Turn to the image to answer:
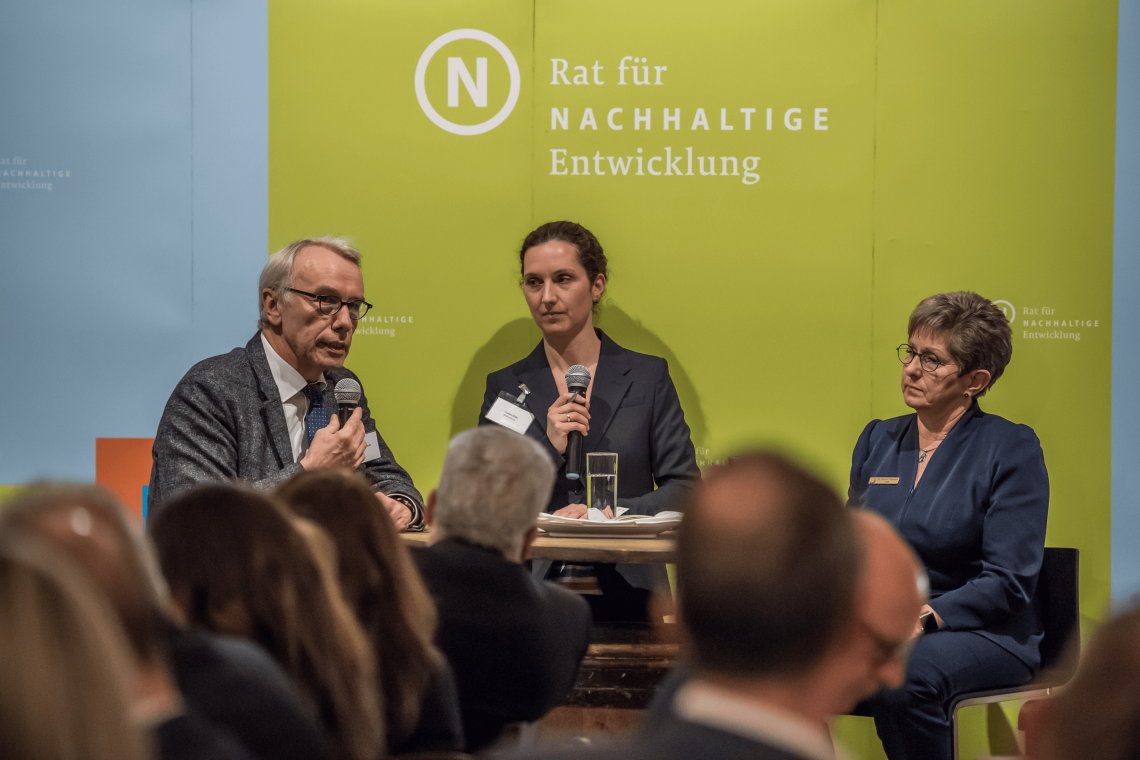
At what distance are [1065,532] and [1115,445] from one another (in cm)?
40

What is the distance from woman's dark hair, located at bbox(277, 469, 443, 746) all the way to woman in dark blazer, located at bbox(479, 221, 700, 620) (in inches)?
72.5

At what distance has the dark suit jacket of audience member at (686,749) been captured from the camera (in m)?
0.77

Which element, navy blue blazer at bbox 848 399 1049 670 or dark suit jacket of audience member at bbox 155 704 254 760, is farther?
navy blue blazer at bbox 848 399 1049 670

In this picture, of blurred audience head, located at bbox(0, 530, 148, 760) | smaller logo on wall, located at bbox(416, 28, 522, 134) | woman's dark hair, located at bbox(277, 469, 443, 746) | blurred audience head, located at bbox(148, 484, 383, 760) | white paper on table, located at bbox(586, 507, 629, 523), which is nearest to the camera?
blurred audience head, located at bbox(0, 530, 148, 760)

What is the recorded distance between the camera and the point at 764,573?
32.6 inches

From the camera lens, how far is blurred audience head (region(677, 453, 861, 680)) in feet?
2.73

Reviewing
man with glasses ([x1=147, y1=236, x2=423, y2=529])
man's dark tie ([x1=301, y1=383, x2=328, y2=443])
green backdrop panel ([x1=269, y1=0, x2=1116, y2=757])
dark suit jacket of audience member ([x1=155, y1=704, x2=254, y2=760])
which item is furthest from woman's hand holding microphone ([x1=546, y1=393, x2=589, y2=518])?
dark suit jacket of audience member ([x1=155, y1=704, x2=254, y2=760])

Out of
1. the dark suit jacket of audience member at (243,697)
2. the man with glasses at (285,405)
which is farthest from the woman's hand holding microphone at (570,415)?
the dark suit jacket of audience member at (243,697)

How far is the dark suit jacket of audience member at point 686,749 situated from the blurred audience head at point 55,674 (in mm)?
323

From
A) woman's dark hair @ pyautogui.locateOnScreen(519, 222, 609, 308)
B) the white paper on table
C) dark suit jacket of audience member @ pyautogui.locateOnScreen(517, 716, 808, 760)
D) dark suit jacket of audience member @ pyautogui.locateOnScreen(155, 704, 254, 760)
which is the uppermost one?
woman's dark hair @ pyautogui.locateOnScreen(519, 222, 609, 308)

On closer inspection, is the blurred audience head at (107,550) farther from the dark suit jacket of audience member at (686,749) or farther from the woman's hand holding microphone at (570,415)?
the woman's hand holding microphone at (570,415)

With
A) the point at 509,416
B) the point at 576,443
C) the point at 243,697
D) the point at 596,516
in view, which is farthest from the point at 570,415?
the point at 243,697

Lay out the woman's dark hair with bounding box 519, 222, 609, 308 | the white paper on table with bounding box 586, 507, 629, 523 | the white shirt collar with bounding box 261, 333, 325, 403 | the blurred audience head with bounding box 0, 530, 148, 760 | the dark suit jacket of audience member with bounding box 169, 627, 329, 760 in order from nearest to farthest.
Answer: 1. the blurred audience head with bounding box 0, 530, 148, 760
2. the dark suit jacket of audience member with bounding box 169, 627, 329, 760
3. the white paper on table with bounding box 586, 507, 629, 523
4. the white shirt collar with bounding box 261, 333, 325, 403
5. the woman's dark hair with bounding box 519, 222, 609, 308

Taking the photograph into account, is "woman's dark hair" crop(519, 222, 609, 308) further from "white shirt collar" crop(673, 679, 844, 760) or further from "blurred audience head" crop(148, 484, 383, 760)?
"white shirt collar" crop(673, 679, 844, 760)
